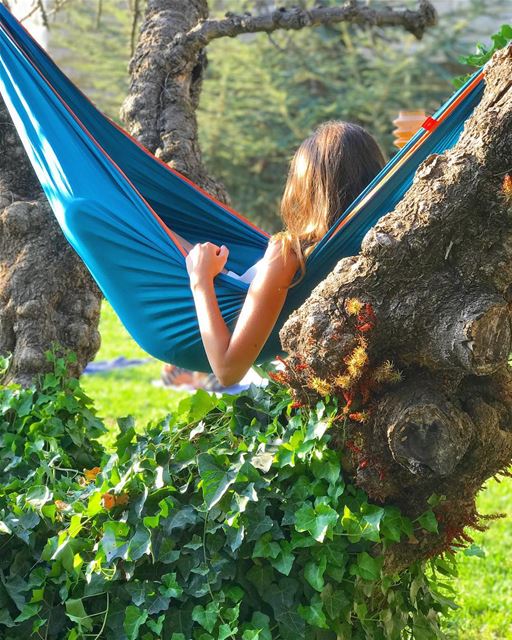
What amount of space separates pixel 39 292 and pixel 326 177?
3.71 ft

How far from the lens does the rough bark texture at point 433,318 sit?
5.86ft

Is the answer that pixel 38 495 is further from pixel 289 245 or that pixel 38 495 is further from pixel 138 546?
pixel 289 245

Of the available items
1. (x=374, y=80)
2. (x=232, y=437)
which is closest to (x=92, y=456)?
(x=232, y=437)

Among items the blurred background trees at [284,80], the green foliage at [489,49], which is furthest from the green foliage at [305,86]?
the green foliage at [489,49]

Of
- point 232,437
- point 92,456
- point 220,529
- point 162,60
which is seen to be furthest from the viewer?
point 162,60

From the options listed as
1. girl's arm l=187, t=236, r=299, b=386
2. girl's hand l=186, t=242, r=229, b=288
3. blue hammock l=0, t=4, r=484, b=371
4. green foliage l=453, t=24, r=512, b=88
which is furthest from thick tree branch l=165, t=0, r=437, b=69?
girl's arm l=187, t=236, r=299, b=386

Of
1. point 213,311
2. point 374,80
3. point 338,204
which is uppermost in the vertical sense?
point 338,204

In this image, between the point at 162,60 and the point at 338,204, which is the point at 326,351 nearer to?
the point at 338,204

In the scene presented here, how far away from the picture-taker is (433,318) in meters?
1.84

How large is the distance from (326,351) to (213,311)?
38cm

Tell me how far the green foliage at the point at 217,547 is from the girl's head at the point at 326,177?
0.47 m

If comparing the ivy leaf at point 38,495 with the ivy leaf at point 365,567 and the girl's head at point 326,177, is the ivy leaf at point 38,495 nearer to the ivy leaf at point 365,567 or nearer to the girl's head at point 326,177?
the ivy leaf at point 365,567

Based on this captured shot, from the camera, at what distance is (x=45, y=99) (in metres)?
2.67

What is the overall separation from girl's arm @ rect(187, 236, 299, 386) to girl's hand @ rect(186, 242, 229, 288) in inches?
2.0
